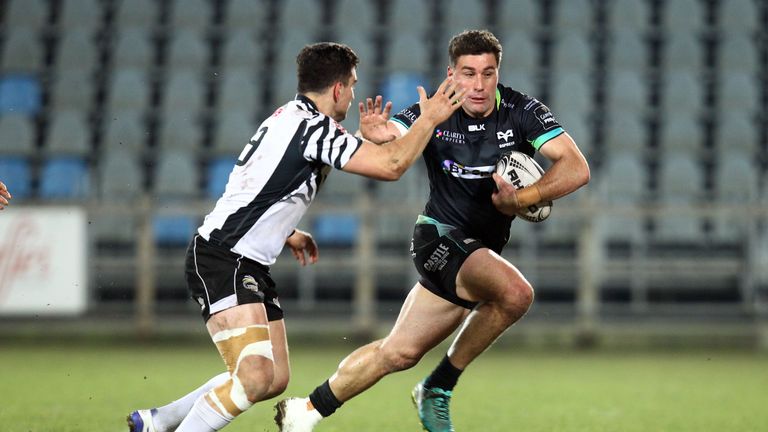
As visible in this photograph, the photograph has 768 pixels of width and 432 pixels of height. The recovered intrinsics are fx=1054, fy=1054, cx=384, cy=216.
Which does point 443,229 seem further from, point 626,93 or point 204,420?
point 626,93

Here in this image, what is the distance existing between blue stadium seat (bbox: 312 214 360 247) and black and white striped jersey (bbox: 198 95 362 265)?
350 inches

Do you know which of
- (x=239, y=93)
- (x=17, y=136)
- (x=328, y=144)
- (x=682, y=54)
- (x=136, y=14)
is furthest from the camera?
(x=136, y=14)

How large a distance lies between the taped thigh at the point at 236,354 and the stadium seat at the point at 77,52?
11.5 m

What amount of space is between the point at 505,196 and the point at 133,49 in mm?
11146

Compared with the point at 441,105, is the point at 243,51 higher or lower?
higher

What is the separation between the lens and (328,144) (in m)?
4.48

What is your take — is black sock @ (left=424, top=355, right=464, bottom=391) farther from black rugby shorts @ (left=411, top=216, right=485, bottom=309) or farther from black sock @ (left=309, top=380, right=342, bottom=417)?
black sock @ (left=309, top=380, right=342, bottom=417)

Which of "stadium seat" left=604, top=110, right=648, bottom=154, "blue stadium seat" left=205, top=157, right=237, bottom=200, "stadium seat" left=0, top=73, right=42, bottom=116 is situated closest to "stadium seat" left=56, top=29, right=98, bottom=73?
"stadium seat" left=0, top=73, right=42, bottom=116

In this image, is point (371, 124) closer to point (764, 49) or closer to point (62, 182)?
point (62, 182)

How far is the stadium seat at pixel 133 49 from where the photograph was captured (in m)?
15.1

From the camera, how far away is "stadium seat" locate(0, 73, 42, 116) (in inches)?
588

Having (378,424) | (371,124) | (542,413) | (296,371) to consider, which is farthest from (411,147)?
(296,371)

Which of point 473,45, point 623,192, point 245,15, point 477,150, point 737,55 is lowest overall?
point 623,192

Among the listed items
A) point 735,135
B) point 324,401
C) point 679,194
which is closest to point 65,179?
point 679,194
